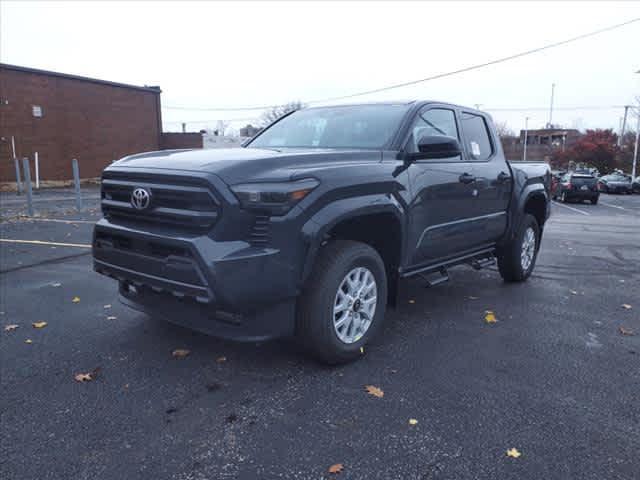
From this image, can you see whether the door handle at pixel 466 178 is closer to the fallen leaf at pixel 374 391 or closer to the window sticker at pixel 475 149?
the window sticker at pixel 475 149

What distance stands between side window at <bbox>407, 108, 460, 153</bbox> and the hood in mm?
492

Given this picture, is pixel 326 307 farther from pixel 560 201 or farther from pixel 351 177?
pixel 560 201

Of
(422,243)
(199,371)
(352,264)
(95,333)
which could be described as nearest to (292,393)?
(199,371)

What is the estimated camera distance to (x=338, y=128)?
→ 445 centimetres

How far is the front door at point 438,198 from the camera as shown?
407 centimetres

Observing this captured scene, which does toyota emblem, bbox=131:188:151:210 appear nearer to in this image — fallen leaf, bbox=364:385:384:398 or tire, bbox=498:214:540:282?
fallen leaf, bbox=364:385:384:398

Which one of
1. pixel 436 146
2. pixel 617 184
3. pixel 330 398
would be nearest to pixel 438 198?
pixel 436 146

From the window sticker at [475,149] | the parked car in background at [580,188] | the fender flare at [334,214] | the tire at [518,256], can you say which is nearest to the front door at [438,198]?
the window sticker at [475,149]

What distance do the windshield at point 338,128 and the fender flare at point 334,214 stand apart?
615 millimetres

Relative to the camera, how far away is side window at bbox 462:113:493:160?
509cm

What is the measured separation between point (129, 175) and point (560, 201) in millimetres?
25825

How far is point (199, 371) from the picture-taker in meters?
3.51

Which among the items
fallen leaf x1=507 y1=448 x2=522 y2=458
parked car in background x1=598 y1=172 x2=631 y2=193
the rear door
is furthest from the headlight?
parked car in background x1=598 y1=172 x2=631 y2=193

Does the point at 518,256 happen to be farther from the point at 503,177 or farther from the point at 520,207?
the point at 503,177
